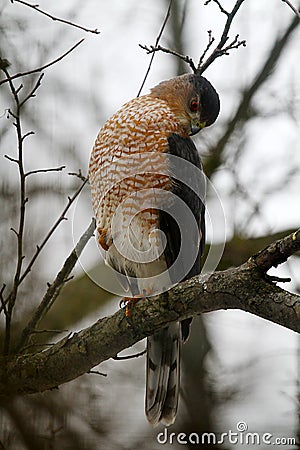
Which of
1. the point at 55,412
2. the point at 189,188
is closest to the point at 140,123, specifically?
the point at 189,188

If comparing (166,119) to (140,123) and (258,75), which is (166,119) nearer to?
(140,123)

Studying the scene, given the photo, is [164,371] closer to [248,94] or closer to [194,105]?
[194,105]

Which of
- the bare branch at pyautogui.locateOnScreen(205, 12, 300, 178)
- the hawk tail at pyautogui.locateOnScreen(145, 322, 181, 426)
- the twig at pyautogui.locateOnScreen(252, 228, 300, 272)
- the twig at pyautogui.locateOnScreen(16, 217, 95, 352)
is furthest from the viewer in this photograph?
the bare branch at pyautogui.locateOnScreen(205, 12, 300, 178)

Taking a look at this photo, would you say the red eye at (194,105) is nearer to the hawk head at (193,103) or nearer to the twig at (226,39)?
the hawk head at (193,103)

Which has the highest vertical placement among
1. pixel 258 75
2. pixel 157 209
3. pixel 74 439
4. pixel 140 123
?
pixel 258 75

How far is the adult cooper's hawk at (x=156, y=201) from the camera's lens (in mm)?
3291

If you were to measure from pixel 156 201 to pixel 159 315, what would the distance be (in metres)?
0.65

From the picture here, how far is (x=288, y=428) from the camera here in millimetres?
3602

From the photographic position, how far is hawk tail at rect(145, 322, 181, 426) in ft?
12.0

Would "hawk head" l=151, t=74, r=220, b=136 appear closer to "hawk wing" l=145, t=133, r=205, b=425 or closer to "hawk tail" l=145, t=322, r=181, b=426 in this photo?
"hawk wing" l=145, t=133, r=205, b=425

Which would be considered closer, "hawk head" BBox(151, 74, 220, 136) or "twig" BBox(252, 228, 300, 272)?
"twig" BBox(252, 228, 300, 272)

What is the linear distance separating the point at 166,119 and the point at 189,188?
1.33 ft

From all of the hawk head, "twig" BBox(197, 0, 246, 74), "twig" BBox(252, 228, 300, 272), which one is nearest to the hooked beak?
the hawk head

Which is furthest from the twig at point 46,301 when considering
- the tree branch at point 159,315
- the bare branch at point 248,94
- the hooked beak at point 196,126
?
the bare branch at point 248,94
